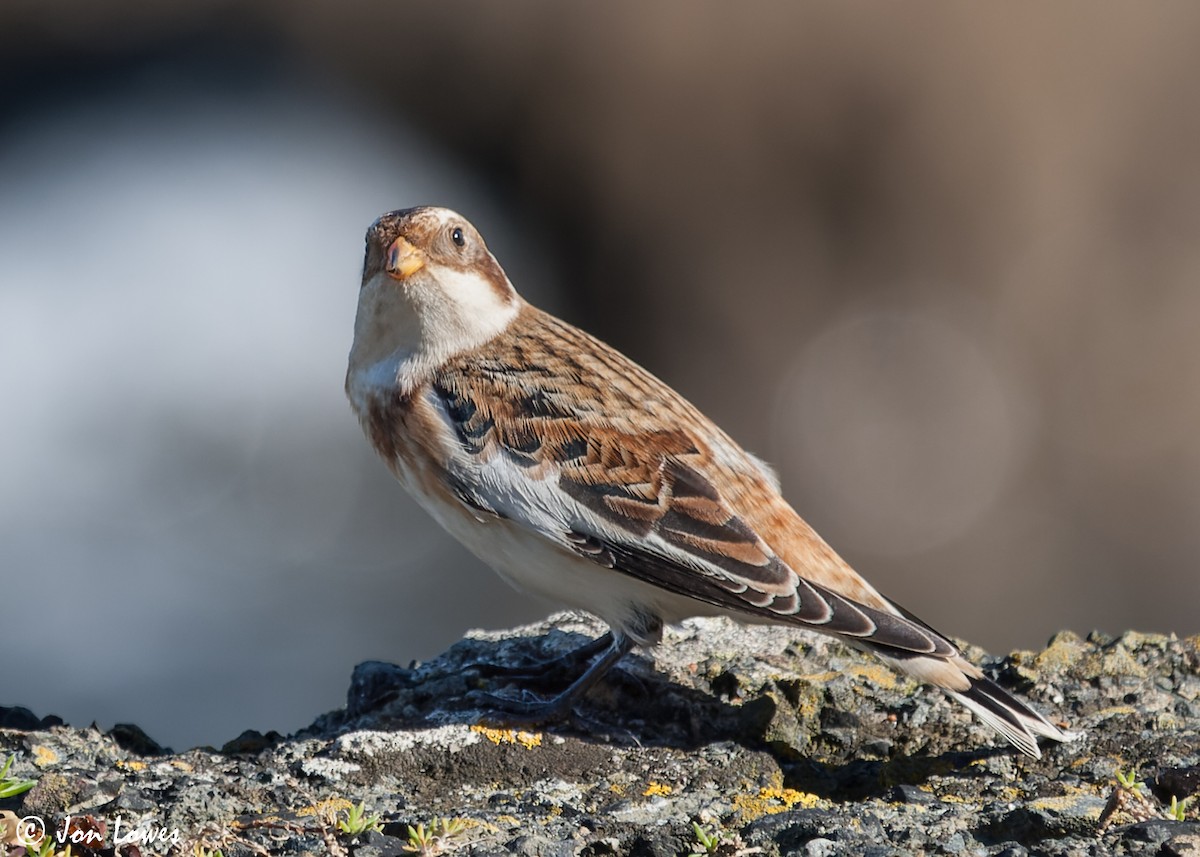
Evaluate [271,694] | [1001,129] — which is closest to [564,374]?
[271,694]

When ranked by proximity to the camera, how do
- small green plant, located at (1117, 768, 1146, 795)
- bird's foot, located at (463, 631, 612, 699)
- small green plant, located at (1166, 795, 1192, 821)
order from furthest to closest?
bird's foot, located at (463, 631, 612, 699), small green plant, located at (1117, 768, 1146, 795), small green plant, located at (1166, 795, 1192, 821)

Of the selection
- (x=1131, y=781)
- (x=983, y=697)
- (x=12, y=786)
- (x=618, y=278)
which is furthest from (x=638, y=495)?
(x=618, y=278)

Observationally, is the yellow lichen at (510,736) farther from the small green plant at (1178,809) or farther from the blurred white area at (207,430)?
the blurred white area at (207,430)

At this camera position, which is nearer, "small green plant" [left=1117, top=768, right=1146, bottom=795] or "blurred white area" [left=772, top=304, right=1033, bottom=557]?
"small green plant" [left=1117, top=768, right=1146, bottom=795]

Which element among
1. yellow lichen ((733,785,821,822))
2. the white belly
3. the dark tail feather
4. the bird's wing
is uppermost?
the bird's wing

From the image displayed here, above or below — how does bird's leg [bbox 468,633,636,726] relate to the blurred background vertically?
below

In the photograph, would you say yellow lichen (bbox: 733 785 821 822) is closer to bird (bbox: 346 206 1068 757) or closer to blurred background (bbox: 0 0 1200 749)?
bird (bbox: 346 206 1068 757)

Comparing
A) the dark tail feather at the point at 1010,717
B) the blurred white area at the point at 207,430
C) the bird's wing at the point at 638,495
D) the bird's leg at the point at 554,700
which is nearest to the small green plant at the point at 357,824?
the bird's leg at the point at 554,700

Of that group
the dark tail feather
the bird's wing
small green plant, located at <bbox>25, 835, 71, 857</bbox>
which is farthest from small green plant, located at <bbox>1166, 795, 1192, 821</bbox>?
small green plant, located at <bbox>25, 835, 71, 857</bbox>

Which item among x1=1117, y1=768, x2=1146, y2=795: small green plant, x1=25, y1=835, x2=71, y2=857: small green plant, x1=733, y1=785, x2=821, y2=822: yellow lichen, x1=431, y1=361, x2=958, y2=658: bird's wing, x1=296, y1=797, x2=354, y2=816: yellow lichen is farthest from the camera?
x1=431, y1=361, x2=958, y2=658: bird's wing
